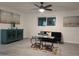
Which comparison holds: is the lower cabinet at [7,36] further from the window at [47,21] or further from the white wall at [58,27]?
the window at [47,21]

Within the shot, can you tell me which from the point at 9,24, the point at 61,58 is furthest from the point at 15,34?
the point at 61,58

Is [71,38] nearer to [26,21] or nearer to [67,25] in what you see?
[67,25]

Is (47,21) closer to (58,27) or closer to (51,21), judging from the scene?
(51,21)

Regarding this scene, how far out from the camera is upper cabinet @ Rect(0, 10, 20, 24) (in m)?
7.58

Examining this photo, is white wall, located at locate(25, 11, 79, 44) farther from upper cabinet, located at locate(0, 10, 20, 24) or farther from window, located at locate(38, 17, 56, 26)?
upper cabinet, located at locate(0, 10, 20, 24)

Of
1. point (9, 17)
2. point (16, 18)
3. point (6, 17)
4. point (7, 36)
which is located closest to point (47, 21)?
point (16, 18)

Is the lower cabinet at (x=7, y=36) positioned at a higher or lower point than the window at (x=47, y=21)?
lower

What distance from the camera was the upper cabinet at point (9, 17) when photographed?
7.58 m

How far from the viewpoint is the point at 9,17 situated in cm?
820

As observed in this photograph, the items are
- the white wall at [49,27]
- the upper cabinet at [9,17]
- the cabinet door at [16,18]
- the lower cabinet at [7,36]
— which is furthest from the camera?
the cabinet door at [16,18]

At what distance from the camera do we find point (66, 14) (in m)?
8.45

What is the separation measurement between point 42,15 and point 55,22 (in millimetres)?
1217

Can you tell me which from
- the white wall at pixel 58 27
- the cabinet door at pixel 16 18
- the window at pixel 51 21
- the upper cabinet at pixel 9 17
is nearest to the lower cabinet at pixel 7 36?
the upper cabinet at pixel 9 17

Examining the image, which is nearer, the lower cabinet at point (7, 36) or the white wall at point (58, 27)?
the lower cabinet at point (7, 36)
